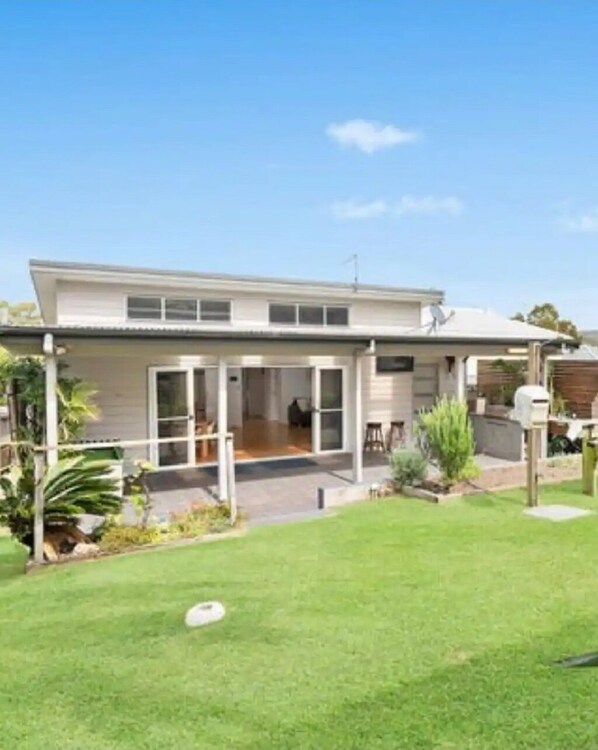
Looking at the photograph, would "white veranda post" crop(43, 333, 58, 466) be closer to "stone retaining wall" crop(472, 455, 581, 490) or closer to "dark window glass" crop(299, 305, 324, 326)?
"stone retaining wall" crop(472, 455, 581, 490)

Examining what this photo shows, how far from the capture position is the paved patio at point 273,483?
9.79 meters

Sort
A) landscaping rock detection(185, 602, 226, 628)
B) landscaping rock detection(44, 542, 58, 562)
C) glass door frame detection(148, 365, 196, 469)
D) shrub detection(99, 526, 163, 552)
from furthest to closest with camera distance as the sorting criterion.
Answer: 1. glass door frame detection(148, 365, 196, 469)
2. shrub detection(99, 526, 163, 552)
3. landscaping rock detection(44, 542, 58, 562)
4. landscaping rock detection(185, 602, 226, 628)

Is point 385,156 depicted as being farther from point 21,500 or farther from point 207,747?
point 207,747

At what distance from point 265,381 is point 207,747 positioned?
18942 mm

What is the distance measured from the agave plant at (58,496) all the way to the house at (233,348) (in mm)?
1993

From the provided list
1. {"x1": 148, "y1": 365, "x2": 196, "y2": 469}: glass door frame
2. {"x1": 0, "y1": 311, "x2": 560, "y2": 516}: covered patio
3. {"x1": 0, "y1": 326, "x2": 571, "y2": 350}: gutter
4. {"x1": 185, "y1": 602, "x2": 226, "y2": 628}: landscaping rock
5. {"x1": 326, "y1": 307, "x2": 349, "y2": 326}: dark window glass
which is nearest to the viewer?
{"x1": 185, "y1": 602, "x2": 226, "y2": 628}: landscaping rock

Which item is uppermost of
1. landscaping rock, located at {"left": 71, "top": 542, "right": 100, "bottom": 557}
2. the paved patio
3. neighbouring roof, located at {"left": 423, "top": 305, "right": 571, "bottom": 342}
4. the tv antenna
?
the tv antenna

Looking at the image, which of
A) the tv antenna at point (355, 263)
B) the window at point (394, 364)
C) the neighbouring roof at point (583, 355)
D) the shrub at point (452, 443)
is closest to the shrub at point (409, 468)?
the shrub at point (452, 443)

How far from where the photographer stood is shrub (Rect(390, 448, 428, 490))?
10.5 meters

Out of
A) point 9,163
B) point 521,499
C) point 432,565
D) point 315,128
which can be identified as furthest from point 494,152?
point 9,163

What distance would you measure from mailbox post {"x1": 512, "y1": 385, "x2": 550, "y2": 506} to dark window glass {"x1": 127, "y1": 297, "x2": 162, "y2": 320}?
881cm

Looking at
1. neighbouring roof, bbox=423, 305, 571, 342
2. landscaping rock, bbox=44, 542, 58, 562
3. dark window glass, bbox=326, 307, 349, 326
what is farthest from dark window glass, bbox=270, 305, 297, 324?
landscaping rock, bbox=44, 542, 58, 562

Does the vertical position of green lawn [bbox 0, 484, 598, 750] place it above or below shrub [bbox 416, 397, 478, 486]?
below

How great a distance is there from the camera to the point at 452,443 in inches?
401
